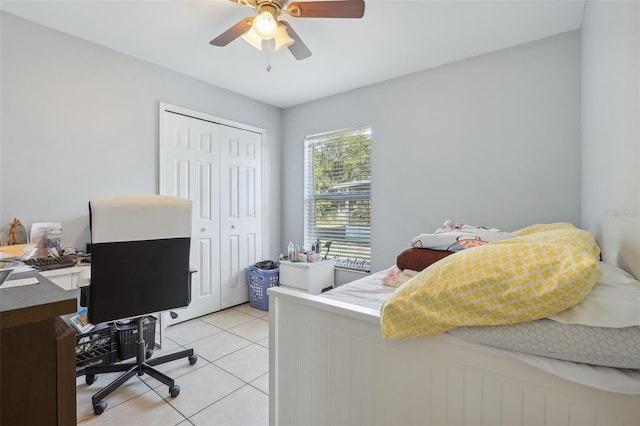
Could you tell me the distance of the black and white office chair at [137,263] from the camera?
5.38 feet

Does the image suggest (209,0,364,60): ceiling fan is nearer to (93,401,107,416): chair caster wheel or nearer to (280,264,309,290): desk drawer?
(280,264,309,290): desk drawer

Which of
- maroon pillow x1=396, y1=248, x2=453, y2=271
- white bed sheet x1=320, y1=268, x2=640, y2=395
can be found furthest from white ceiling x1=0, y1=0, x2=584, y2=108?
white bed sheet x1=320, y1=268, x2=640, y2=395

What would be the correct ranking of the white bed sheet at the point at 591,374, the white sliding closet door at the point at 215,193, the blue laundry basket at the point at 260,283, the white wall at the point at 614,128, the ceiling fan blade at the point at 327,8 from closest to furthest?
1. the white bed sheet at the point at 591,374
2. the white wall at the point at 614,128
3. the ceiling fan blade at the point at 327,8
4. the white sliding closet door at the point at 215,193
5. the blue laundry basket at the point at 260,283

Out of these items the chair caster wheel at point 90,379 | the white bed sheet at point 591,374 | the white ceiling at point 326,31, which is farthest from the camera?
the white ceiling at point 326,31

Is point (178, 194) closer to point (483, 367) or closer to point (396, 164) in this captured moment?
point (396, 164)

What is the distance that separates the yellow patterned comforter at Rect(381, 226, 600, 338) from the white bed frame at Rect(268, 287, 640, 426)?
82mm

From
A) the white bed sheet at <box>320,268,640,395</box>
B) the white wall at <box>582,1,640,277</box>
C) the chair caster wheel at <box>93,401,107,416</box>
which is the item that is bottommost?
the chair caster wheel at <box>93,401,107,416</box>

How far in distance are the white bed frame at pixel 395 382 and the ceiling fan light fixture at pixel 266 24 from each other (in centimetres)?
154

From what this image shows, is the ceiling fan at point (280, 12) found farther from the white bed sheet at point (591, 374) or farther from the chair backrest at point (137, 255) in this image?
the white bed sheet at point (591, 374)

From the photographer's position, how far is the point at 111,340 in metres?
2.12

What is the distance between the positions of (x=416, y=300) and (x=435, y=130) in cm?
240

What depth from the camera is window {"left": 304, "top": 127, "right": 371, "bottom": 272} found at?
11.1ft

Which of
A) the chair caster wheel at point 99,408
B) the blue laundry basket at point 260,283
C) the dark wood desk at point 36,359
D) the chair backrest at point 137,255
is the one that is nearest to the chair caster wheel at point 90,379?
the chair caster wheel at point 99,408

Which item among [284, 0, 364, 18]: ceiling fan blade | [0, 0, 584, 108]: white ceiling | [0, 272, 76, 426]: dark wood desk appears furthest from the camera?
[0, 0, 584, 108]: white ceiling
